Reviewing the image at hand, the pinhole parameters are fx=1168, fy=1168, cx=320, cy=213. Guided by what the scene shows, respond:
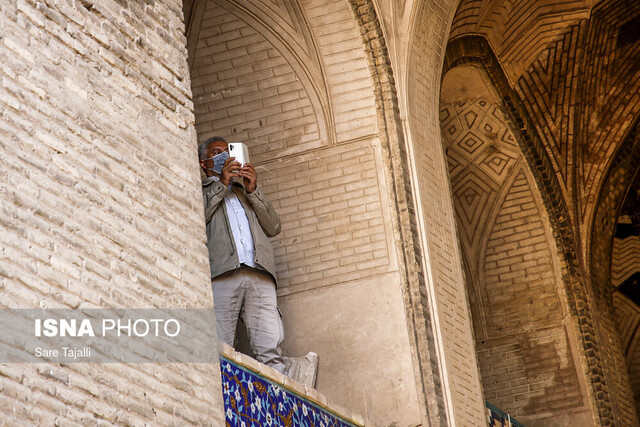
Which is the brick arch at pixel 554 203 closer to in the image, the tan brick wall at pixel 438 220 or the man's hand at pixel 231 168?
the tan brick wall at pixel 438 220

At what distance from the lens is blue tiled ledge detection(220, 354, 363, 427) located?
5.29 metres

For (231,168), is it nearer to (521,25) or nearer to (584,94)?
(521,25)

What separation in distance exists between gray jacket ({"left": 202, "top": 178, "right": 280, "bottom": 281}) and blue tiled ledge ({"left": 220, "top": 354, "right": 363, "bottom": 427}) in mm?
996

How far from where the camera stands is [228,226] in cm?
681

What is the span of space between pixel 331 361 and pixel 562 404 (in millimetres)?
3733

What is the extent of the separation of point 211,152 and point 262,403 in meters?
1.88

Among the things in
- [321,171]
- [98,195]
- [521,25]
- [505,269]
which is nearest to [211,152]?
[321,171]

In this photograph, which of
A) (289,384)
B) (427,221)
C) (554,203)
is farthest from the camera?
(554,203)

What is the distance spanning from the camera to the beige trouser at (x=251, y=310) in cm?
673

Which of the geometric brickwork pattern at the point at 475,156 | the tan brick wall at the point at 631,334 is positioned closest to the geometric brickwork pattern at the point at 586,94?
the geometric brickwork pattern at the point at 475,156

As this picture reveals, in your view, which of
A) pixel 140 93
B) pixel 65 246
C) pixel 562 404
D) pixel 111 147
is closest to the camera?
pixel 65 246

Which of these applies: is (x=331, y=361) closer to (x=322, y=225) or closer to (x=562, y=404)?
(x=322, y=225)

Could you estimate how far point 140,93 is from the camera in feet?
16.8

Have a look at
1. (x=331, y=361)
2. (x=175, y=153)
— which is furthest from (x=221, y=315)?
(x=175, y=153)
